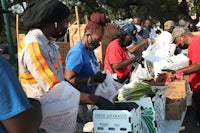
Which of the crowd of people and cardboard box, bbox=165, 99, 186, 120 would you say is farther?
cardboard box, bbox=165, 99, 186, 120

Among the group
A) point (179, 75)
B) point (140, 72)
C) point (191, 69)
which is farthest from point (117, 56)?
point (191, 69)

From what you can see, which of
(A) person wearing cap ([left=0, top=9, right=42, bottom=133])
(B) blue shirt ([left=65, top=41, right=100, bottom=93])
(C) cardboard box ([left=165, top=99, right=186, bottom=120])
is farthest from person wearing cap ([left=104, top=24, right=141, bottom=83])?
(A) person wearing cap ([left=0, top=9, right=42, bottom=133])

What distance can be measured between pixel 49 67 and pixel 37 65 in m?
0.08

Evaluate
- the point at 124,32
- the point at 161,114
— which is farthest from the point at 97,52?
the point at 161,114

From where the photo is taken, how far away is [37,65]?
210 cm

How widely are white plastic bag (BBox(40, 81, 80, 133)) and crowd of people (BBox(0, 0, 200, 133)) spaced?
98 mm

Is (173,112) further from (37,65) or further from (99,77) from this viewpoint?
(37,65)

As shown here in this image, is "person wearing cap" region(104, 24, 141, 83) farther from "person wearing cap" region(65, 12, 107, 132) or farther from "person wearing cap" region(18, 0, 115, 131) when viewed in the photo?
"person wearing cap" region(18, 0, 115, 131)

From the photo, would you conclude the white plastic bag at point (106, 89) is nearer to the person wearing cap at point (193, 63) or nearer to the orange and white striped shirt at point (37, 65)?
the orange and white striped shirt at point (37, 65)

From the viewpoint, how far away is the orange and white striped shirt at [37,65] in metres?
2.10

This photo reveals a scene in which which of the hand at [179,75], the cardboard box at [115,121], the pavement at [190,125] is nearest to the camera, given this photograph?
the cardboard box at [115,121]

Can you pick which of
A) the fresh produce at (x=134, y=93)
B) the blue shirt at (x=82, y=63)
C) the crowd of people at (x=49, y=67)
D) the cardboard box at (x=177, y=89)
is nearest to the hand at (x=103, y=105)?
the crowd of people at (x=49, y=67)

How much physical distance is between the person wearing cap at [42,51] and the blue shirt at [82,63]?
67cm

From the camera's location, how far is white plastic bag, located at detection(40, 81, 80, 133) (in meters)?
1.99
